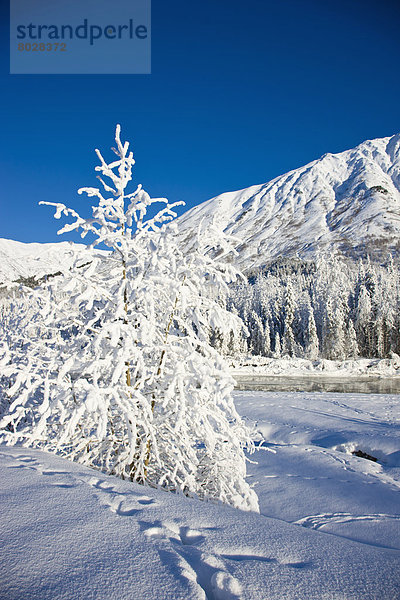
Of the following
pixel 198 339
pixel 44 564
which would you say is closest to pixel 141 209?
pixel 198 339

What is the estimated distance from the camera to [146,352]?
510cm

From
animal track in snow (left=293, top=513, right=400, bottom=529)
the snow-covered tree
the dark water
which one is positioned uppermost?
the snow-covered tree

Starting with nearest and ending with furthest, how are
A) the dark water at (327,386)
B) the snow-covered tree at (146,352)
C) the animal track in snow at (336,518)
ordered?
the snow-covered tree at (146,352) < the animal track in snow at (336,518) < the dark water at (327,386)

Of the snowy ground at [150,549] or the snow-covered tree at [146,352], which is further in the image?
the snow-covered tree at [146,352]

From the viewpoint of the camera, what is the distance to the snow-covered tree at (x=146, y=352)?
4.59m

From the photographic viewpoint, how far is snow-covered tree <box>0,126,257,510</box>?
4.59 metres

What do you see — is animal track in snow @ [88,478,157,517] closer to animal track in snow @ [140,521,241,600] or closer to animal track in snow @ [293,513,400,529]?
animal track in snow @ [140,521,241,600]

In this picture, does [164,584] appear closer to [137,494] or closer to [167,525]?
[167,525]

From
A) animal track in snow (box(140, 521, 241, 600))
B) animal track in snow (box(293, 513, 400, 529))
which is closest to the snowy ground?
animal track in snow (box(140, 521, 241, 600))

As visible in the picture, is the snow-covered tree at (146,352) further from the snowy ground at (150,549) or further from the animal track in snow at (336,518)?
the animal track in snow at (336,518)

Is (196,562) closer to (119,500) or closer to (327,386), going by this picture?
(119,500)

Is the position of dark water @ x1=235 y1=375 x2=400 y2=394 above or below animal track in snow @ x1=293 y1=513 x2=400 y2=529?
below

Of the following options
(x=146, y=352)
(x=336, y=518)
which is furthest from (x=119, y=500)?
(x=336, y=518)

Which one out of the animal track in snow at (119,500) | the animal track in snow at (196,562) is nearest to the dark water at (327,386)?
the animal track in snow at (119,500)
